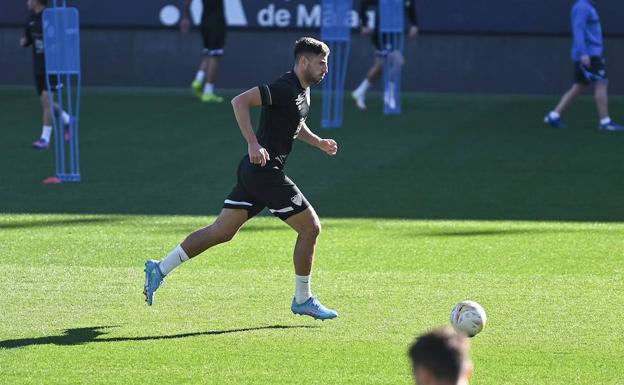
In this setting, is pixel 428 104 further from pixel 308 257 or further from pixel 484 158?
pixel 308 257

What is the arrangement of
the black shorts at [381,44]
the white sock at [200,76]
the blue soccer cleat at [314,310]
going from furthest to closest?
the white sock at [200,76] < the black shorts at [381,44] < the blue soccer cleat at [314,310]

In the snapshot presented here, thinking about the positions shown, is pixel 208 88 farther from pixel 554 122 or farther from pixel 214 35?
pixel 554 122

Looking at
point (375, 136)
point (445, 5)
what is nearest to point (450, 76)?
point (445, 5)

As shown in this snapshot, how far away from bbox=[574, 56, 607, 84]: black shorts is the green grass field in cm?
96

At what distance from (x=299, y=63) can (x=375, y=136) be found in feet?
37.1

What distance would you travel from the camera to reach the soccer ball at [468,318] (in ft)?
26.3

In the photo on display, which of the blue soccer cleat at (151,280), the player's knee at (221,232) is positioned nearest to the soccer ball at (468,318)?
the player's knee at (221,232)

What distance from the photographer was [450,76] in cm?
2616

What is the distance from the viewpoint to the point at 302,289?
8844 millimetres

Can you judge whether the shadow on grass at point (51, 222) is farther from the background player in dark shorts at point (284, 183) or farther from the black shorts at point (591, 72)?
the black shorts at point (591, 72)

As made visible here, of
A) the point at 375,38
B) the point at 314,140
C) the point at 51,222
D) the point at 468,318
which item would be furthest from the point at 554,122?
the point at 468,318

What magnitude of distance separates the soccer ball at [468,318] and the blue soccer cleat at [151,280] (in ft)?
6.97

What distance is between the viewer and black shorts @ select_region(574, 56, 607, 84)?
20.5 m

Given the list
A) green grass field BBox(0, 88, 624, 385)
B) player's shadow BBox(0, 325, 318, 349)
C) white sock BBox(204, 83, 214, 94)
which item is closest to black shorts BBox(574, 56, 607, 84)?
green grass field BBox(0, 88, 624, 385)
